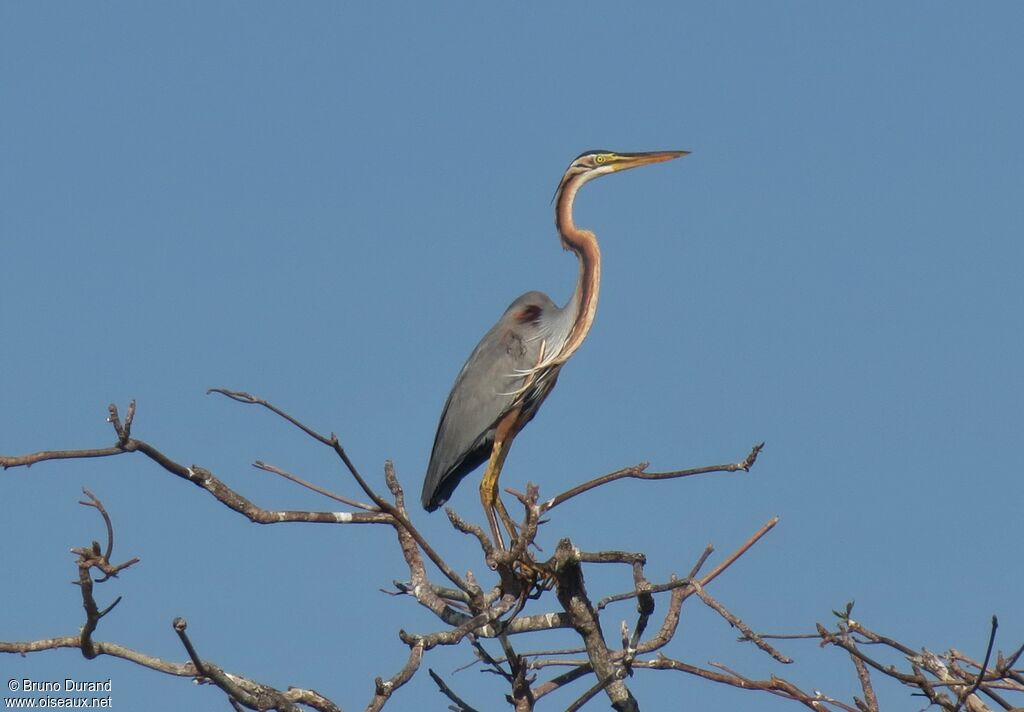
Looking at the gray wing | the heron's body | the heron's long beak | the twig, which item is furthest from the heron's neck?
the twig

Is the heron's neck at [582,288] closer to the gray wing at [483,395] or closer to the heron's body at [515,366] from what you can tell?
the heron's body at [515,366]

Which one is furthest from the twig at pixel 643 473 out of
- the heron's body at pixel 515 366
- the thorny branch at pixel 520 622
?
the heron's body at pixel 515 366

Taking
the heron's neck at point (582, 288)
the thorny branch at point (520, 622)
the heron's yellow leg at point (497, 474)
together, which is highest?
the heron's neck at point (582, 288)

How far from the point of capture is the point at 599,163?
9.40 meters

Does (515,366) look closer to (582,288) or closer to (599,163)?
(582,288)

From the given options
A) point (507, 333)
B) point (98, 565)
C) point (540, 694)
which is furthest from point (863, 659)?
point (507, 333)

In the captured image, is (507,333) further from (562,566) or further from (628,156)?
(562,566)

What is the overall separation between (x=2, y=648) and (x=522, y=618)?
1.98 m

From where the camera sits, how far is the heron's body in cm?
863

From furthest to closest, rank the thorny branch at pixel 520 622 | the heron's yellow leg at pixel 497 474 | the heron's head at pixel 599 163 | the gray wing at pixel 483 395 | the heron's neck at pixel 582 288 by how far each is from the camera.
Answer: the heron's head at pixel 599 163
the gray wing at pixel 483 395
the heron's neck at pixel 582 288
the heron's yellow leg at pixel 497 474
the thorny branch at pixel 520 622

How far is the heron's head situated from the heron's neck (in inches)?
16.5

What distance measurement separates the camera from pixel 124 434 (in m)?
3.84

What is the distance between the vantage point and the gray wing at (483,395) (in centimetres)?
890

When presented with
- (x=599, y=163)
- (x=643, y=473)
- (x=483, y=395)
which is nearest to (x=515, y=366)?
(x=483, y=395)
